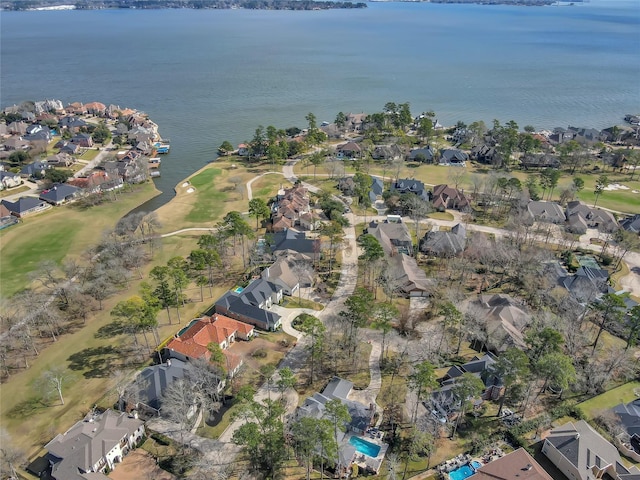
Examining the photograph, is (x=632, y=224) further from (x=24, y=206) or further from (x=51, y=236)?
(x=24, y=206)

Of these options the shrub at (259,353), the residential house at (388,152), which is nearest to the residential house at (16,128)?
the residential house at (388,152)

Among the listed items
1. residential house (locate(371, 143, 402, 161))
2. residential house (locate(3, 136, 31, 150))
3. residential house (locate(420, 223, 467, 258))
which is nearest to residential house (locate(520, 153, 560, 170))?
residential house (locate(371, 143, 402, 161))

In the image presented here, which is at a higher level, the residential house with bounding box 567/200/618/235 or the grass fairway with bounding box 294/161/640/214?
the grass fairway with bounding box 294/161/640/214

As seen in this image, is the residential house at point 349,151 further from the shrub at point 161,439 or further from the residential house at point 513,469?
the residential house at point 513,469

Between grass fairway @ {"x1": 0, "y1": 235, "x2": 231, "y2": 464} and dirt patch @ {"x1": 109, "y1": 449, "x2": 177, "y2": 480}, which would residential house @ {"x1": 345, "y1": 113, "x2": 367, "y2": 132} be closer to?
grass fairway @ {"x1": 0, "y1": 235, "x2": 231, "y2": 464}

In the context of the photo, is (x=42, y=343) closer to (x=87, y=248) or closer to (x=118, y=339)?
(x=118, y=339)
